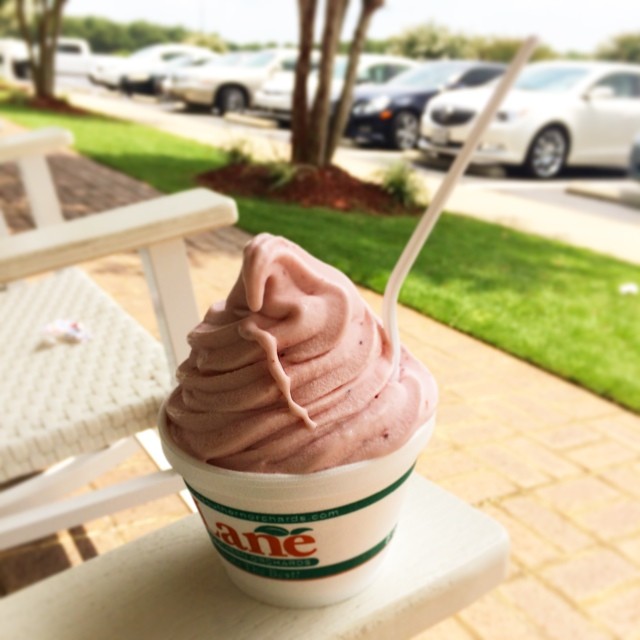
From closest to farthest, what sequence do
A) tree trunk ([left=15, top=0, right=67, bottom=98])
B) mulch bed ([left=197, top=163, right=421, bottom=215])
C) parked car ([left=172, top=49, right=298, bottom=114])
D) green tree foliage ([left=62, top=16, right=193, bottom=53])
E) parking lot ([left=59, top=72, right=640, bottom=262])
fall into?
parking lot ([left=59, top=72, right=640, bottom=262]) → mulch bed ([left=197, top=163, right=421, bottom=215]) → parked car ([left=172, top=49, right=298, bottom=114]) → tree trunk ([left=15, top=0, right=67, bottom=98]) → green tree foliage ([left=62, top=16, right=193, bottom=53])

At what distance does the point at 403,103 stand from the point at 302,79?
12.8 ft

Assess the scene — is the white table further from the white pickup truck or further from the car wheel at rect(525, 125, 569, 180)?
the white pickup truck

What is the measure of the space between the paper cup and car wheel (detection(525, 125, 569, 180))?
8.20m

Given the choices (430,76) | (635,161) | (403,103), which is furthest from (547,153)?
(430,76)

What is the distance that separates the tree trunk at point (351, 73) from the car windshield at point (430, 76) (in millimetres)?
4118

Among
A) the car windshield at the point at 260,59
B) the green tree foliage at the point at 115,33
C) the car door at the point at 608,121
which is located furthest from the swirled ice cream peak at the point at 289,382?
the green tree foliage at the point at 115,33

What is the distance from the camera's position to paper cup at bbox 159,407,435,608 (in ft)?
2.90

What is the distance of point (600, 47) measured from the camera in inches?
1267

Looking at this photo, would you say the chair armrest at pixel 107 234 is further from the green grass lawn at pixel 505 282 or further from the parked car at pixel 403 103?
the parked car at pixel 403 103

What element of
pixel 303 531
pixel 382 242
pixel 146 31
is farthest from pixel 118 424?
pixel 146 31

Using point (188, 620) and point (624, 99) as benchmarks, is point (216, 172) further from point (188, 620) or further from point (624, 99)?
point (188, 620)

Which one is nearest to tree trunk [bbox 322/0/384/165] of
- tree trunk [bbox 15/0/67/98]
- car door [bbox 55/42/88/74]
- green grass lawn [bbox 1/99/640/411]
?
green grass lawn [bbox 1/99/640/411]

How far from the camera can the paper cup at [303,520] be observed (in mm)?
885

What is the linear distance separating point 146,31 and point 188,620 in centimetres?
5482
